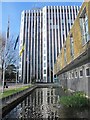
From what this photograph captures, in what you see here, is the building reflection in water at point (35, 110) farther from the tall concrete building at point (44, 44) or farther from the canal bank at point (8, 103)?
the tall concrete building at point (44, 44)

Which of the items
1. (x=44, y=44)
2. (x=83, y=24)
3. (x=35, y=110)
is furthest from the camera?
(x=44, y=44)

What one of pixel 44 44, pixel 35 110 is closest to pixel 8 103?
pixel 35 110

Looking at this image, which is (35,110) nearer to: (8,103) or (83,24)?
(8,103)

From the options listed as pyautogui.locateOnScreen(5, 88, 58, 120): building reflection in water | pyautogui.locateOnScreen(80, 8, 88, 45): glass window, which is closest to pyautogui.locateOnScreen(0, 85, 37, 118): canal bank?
pyautogui.locateOnScreen(5, 88, 58, 120): building reflection in water

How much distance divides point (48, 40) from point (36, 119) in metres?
86.4

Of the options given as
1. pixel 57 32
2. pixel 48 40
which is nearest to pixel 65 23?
pixel 57 32

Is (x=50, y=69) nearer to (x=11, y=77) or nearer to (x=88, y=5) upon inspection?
(x=11, y=77)

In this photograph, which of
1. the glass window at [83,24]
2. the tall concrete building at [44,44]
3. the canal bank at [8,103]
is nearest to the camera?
the canal bank at [8,103]

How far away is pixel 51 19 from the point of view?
292ft

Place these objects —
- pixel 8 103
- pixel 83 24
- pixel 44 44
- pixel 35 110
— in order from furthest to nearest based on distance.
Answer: pixel 44 44
pixel 83 24
pixel 8 103
pixel 35 110

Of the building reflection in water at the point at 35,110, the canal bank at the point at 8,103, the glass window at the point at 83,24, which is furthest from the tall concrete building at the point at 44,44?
the glass window at the point at 83,24

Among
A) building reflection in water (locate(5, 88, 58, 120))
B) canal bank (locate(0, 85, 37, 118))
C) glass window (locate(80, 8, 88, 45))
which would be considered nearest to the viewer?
building reflection in water (locate(5, 88, 58, 120))

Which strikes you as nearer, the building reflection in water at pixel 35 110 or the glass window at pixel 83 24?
the building reflection in water at pixel 35 110

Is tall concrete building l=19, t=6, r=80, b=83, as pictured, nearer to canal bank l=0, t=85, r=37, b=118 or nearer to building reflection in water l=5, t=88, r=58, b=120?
canal bank l=0, t=85, r=37, b=118
